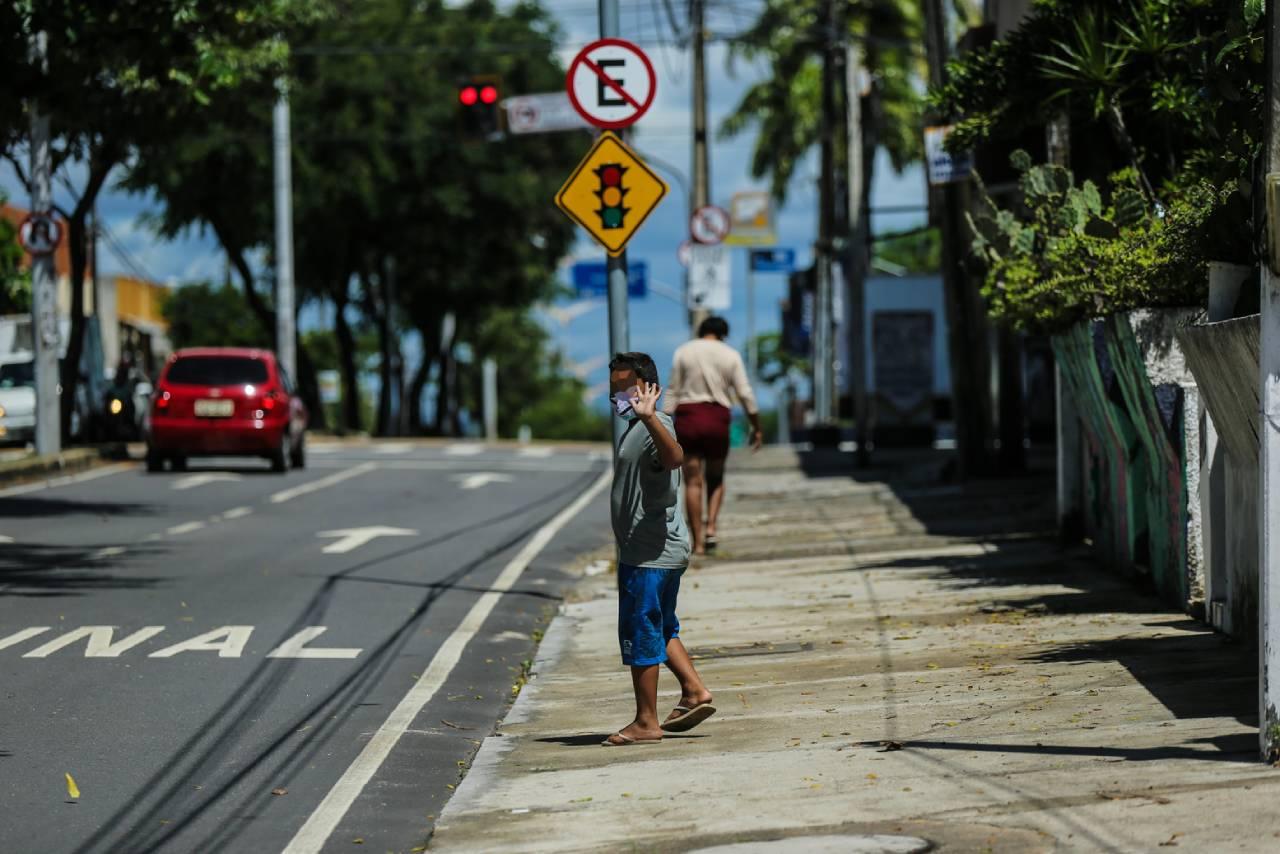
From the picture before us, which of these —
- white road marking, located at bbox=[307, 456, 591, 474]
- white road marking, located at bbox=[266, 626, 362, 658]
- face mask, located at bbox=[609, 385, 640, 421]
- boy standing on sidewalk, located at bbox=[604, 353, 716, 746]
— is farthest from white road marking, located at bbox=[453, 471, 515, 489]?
face mask, located at bbox=[609, 385, 640, 421]

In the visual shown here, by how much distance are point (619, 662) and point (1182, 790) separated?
4.59 m

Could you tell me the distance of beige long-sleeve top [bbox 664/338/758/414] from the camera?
623 inches

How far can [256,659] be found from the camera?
35.6ft

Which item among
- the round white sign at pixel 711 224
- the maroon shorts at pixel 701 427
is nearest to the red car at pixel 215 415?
the round white sign at pixel 711 224

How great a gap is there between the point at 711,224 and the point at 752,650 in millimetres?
20373

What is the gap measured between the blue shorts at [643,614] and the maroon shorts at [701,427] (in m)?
7.40

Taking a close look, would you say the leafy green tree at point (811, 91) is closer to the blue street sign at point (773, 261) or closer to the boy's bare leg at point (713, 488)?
the blue street sign at point (773, 261)

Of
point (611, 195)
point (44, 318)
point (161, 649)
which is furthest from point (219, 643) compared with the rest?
point (44, 318)

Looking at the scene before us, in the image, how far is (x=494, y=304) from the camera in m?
56.5

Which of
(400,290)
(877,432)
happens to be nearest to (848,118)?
(877,432)

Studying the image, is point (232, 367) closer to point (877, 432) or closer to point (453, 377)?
point (877, 432)

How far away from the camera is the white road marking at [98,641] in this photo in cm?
1095

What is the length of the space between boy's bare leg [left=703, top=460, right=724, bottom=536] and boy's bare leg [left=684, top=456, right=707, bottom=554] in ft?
0.30

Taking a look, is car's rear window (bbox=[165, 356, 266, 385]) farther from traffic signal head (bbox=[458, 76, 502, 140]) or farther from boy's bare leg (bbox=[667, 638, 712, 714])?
boy's bare leg (bbox=[667, 638, 712, 714])
